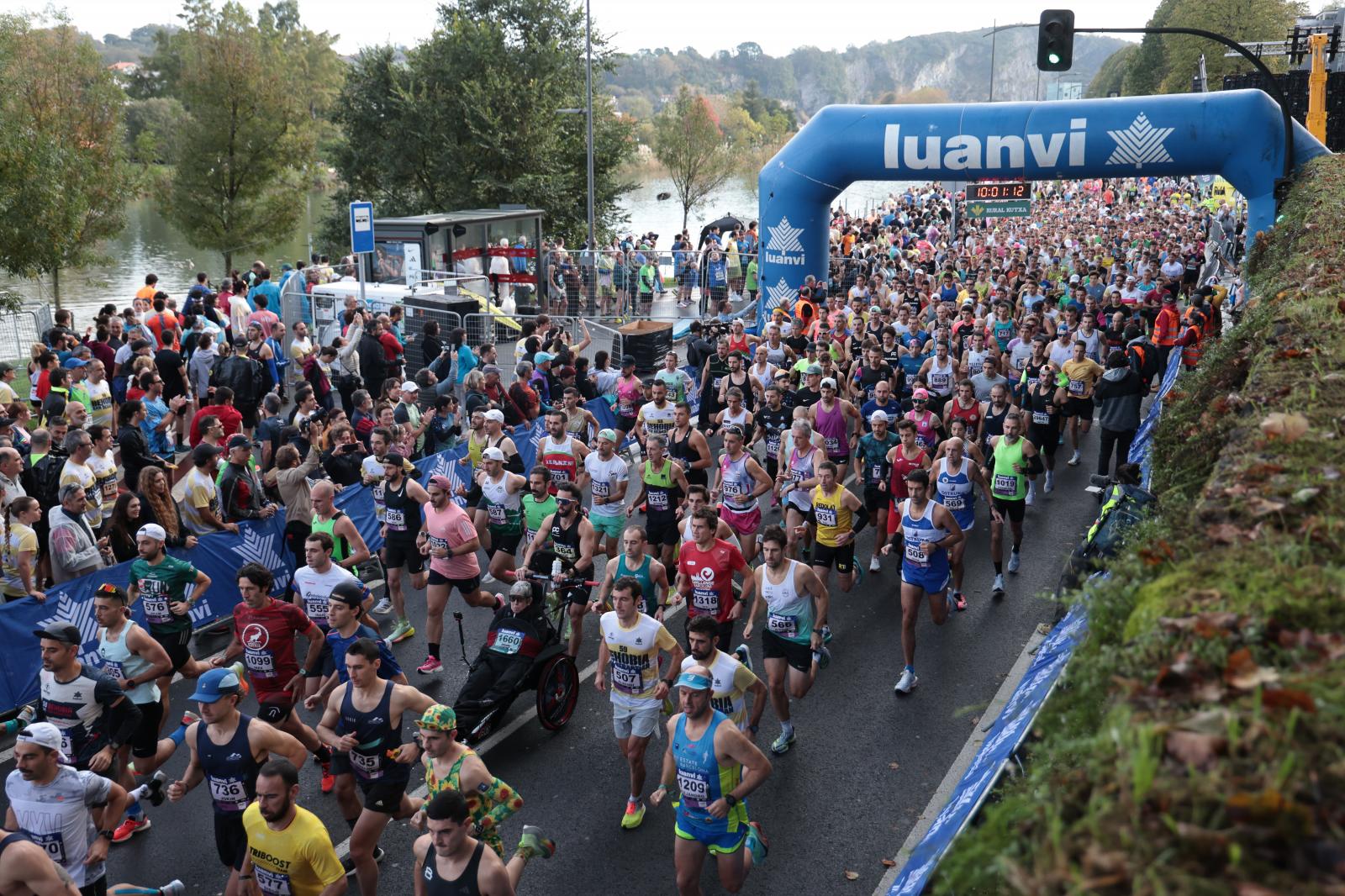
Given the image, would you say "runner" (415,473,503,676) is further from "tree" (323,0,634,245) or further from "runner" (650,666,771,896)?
"tree" (323,0,634,245)

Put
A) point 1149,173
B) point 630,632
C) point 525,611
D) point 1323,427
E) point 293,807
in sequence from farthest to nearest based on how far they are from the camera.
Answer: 1. point 1149,173
2. point 525,611
3. point 630,632
4. point 293,807
5. point 1323,427

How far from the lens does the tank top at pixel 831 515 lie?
9.42 m

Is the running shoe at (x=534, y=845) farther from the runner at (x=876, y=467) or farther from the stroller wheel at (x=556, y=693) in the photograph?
the runner at (x=876, y=467)

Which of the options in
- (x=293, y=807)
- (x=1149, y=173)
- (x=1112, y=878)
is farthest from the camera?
(x=1149, y=173)

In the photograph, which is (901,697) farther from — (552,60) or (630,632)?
(552,60)

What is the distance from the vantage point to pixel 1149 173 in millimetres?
18156

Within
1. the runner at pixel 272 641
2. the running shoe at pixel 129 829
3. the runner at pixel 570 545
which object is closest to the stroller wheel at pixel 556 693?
the runner at pixel 570 545

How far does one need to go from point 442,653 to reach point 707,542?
9.21 ft

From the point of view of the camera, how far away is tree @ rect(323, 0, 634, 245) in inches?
1307

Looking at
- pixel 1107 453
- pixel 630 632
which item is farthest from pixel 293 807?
pixel 1107 453

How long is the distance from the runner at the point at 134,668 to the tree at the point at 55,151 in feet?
52.6

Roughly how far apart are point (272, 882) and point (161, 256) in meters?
52.9

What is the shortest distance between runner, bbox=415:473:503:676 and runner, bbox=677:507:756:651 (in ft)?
6.21

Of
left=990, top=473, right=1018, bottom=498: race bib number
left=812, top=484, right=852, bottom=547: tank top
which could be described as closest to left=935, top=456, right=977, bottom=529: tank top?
left=990, top=473, right=1018, bottom=498: race bib number
